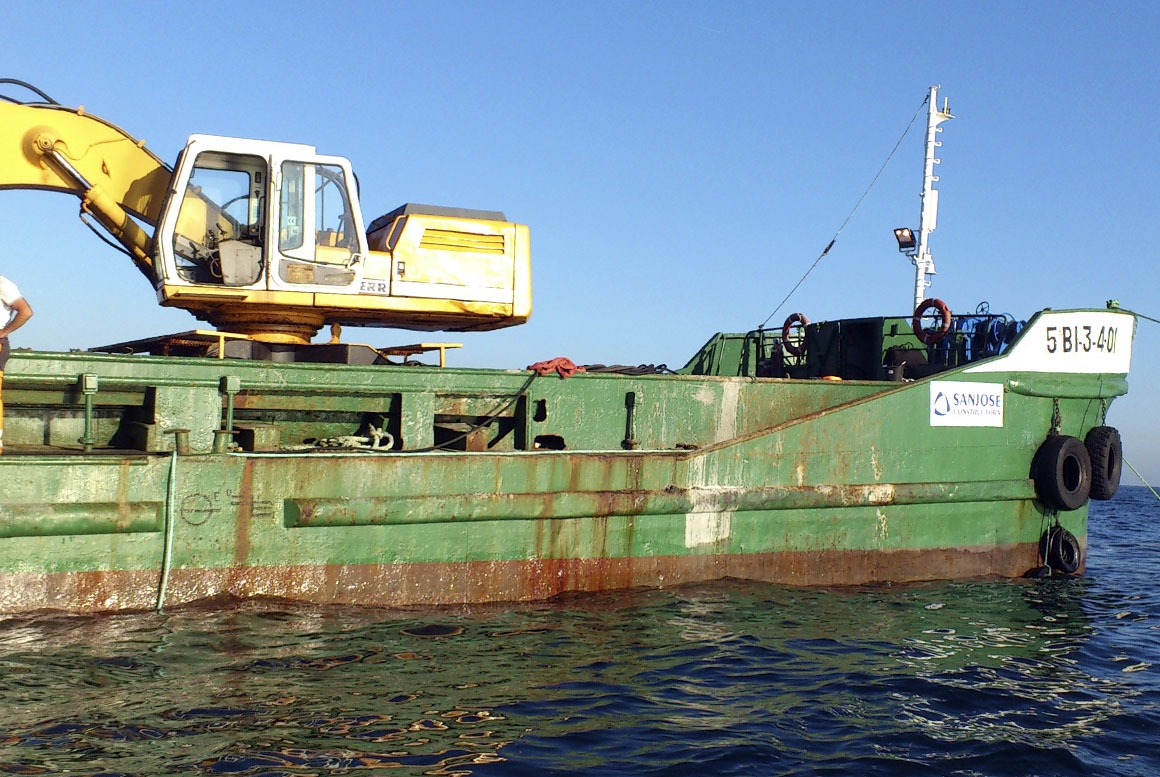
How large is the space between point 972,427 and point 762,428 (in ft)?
8.31

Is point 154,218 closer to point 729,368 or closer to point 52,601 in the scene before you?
point 52,601

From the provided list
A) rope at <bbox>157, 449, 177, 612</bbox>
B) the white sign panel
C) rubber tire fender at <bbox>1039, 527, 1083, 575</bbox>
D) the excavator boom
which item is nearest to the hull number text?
the white sign panel

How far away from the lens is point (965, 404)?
11070mm

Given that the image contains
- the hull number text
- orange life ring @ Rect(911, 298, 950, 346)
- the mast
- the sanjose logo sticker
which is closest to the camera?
the sanjose logo sticker

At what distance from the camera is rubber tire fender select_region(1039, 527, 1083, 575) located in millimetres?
11703

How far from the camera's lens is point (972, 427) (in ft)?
36.5

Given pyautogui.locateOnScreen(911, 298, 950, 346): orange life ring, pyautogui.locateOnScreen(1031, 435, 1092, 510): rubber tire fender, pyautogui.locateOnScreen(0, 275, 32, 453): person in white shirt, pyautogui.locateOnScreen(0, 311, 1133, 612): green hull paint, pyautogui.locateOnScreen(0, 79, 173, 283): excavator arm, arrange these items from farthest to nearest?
1. pyautogui.locateOnScreen(911, 298, 950, 346): orange life ring
2. pyautogui.locateOnScreen(1031, 435, 1092, 510): rubber tire fender
3. pyautogui.locateOnScreen(0, 79, 173, 283): excavator arm
4. pyautogui.locateOnScreen(0, 311, 1133, 612): green hull paint
5. pyautogui.locateOnScreen(0, 275, 32, 453): person in white shirt

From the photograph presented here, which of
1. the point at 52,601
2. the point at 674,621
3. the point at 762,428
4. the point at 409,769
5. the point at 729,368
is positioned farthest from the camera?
the point at 729,368

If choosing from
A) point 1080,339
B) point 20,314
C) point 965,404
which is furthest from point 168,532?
point 1080,339

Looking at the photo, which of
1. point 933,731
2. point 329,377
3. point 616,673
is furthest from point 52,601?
point 933,731

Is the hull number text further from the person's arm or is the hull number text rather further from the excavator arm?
the person's arm

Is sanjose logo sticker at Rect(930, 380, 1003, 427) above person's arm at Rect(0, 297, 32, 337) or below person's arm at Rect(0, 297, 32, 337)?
below

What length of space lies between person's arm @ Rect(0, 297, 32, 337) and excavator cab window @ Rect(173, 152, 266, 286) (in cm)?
148

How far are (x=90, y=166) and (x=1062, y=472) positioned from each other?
1072 centimetres
